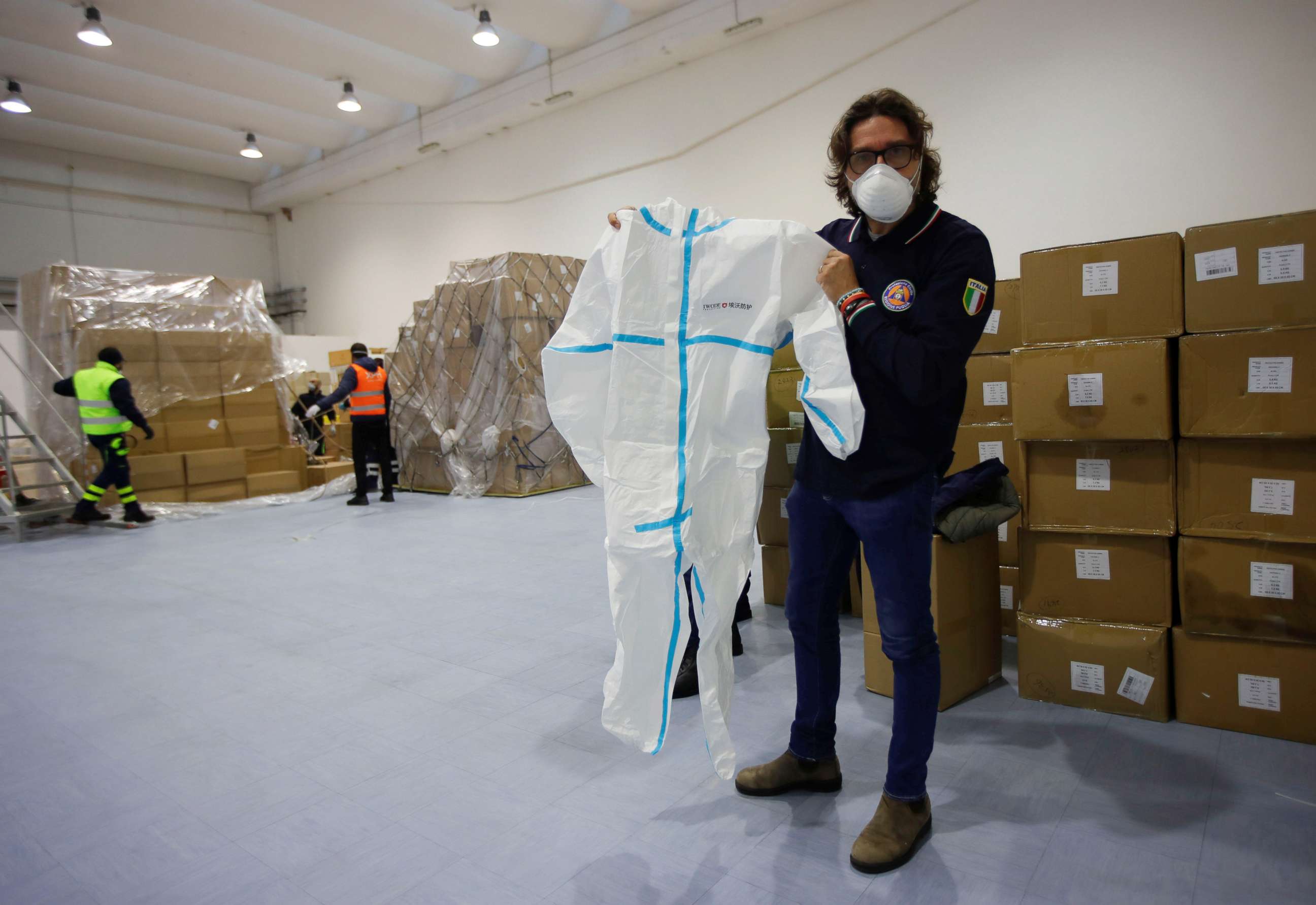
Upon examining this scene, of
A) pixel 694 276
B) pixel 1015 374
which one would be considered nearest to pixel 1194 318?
pixel 1015 374

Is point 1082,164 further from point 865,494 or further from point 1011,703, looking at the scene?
point 865,494

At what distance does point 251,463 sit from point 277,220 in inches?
285

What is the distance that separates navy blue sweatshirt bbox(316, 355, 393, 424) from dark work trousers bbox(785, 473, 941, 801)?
5.34 meters

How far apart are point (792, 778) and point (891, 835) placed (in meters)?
0.27

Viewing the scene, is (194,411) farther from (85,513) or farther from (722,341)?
(722,341)

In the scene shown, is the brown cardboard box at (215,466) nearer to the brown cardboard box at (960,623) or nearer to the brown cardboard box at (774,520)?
the brown cardboard box at (774,520)

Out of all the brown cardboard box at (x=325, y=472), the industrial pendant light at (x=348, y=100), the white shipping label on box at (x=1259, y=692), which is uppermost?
the industrial pendant light at (x=348, y=100)

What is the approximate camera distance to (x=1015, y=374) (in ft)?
6.53

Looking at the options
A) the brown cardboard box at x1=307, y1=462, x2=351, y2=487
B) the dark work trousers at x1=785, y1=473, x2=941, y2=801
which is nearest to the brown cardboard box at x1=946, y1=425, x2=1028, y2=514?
the dark work trousers at x1=785, y1=473, x2=941, y2=801

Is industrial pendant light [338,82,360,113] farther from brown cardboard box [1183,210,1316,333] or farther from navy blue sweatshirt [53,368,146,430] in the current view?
brown cardboard box [1183,210,1316,333]

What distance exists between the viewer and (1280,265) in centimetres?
168

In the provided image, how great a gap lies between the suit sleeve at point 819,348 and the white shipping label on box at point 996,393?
4.39ft

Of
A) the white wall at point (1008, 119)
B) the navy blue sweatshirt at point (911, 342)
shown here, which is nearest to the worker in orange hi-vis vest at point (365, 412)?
A: the white wall at point (1008, 119)

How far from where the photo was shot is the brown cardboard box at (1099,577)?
1875 mm
